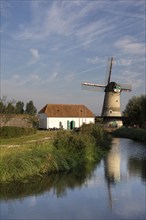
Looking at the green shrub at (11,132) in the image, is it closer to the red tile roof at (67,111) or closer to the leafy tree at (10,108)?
the leafy tree at (10,108)

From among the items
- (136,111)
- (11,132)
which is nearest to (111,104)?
(136,111)

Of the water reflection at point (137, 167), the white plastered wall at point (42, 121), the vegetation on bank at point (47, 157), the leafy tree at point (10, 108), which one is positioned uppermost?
the leafy tree at point (10, 108)

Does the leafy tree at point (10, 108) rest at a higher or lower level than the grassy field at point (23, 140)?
higher

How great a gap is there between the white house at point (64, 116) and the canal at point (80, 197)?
43219mm

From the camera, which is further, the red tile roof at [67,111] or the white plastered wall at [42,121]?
the red tile roof at [67,111]

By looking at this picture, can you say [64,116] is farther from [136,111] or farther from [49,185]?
[49,185]

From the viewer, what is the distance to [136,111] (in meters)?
60.4

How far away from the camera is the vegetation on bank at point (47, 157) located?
14.4 m

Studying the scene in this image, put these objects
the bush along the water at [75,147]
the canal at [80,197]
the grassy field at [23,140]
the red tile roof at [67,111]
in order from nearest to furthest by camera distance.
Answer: the canal at [80,197], the bush along the water at [75,147], the grassy field at [23,140], the red tile roof at [67,111]

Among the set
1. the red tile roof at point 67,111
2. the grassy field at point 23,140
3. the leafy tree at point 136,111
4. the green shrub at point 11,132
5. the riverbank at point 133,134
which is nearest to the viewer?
the grassy field at point 23,140

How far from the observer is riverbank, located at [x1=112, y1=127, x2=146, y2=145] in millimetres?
43519

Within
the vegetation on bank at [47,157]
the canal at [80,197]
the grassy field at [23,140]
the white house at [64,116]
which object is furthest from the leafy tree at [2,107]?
the white house at [64,116]

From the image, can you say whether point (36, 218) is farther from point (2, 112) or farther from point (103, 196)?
point (2, 112)

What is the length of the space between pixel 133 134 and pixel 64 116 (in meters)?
17.1
